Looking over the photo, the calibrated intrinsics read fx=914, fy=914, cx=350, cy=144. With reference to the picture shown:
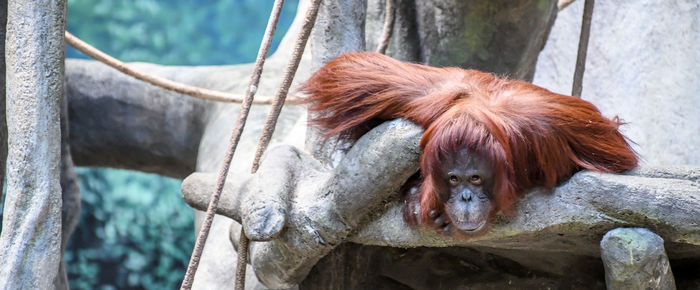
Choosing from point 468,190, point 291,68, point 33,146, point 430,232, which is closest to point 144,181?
point 33,146

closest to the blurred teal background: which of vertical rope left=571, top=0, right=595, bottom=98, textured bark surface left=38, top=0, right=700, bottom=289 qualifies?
textured bark surface left=38, top=0, right=700, bottom=289

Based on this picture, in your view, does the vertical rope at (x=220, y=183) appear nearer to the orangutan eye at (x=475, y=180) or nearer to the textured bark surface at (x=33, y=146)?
the textured bark surface at (x=33, y=146)

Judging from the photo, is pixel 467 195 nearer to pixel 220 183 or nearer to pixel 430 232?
pixel 430 232

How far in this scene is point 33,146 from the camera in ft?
6.66

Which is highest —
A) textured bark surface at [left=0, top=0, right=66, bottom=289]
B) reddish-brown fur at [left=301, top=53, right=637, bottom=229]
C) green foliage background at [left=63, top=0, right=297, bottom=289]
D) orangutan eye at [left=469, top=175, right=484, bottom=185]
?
reddish-brown fur at [left=301, top=53, right=637, bottom=229]

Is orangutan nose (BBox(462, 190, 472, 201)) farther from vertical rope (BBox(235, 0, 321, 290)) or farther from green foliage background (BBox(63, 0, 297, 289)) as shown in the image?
green foliage background (BBox(63, 0, 297, 289))

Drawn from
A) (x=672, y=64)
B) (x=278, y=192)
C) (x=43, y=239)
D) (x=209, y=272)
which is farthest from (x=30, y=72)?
(x=672, y=64)

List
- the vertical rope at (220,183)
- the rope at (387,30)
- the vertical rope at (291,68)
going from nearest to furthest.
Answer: the vertical rope at (220,183), the vertical rope at (291,68), the rope at (387,30)

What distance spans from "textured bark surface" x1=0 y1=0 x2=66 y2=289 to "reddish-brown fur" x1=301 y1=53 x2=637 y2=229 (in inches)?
26.8

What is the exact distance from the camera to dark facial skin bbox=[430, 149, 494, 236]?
5.27 ft

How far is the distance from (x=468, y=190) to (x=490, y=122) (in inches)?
5.0

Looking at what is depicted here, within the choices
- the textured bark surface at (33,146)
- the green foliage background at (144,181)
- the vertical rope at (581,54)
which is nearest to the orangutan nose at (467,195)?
the vertical rope at (581,54)

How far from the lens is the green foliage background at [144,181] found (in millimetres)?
6051

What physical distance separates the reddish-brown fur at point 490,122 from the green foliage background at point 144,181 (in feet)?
14.8
